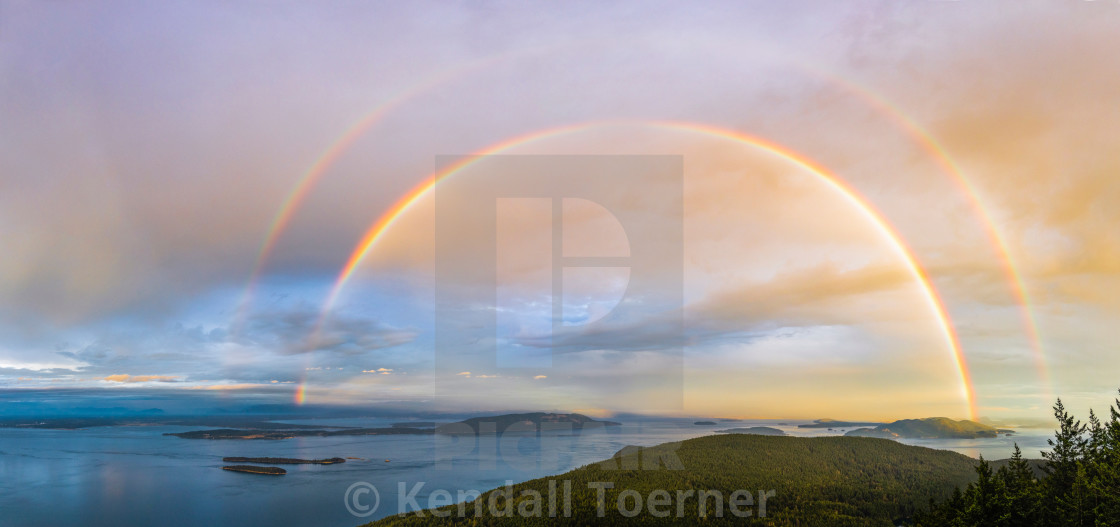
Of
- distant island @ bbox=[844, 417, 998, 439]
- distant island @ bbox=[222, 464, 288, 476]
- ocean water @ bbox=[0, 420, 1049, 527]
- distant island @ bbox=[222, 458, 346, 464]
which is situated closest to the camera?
ocean water @ bbox=[0, 420, 1049, 527]

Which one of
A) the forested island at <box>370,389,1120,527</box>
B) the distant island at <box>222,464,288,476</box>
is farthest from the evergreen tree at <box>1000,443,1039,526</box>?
the distant island at <box>222,464,288,476</box>

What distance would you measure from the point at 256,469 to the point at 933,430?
19706cm

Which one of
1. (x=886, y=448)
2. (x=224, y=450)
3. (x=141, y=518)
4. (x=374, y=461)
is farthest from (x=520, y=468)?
(x=224, y=450)

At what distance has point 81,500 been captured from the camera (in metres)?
87.4

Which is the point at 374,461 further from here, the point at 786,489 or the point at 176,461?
the point at 786,489

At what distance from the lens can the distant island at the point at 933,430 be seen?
16138 cm

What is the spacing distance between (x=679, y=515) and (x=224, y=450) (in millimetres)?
147021

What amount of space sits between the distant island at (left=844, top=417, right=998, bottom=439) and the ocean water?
9.26 m

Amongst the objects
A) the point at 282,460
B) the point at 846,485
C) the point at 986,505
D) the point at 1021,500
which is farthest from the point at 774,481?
the point at 282,460

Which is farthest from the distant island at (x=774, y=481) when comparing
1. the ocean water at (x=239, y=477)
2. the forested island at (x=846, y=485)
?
the ocean water at (x=239, y=477)

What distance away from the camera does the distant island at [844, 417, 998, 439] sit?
161m

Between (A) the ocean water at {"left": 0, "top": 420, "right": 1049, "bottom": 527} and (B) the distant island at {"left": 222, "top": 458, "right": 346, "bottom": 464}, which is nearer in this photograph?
(A) the ocean water at {"left": 0, "top": 420, "right": 1049, "bottom": 527}

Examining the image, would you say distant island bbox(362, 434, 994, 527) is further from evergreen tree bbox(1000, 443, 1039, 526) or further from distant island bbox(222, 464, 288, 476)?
distant island bbox(222, 464, 288, 476)

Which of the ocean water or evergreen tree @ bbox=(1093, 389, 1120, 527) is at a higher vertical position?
evergreen tree @ bbox=(1093, 389, 1120, 527)
